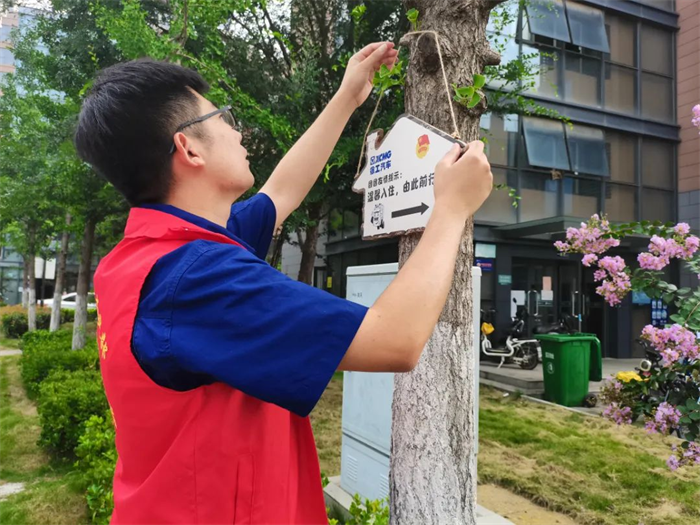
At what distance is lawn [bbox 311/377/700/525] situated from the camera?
4.38 metres

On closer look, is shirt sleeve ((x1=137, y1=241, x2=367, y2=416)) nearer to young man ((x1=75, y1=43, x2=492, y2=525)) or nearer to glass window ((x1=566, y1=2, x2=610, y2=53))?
young man ((x1=75, y1=43, x2=492, y2=525))

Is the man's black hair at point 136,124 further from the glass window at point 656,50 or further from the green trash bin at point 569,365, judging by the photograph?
the glass window at point 656,50

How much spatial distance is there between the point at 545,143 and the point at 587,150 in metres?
1.32

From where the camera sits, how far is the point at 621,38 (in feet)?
46.8

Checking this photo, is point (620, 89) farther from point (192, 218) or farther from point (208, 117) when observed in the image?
point (192, 218)

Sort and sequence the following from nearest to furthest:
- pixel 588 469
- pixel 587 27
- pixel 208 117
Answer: pixel 208 117, pixel 588 469, pixel 587 27

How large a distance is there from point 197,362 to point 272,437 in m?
0.26

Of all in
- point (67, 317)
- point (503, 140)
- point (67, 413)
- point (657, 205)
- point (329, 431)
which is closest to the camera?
point (67, 413)

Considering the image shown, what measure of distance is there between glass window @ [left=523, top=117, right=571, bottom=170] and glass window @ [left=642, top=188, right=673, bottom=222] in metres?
2.89

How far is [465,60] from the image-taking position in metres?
2.18

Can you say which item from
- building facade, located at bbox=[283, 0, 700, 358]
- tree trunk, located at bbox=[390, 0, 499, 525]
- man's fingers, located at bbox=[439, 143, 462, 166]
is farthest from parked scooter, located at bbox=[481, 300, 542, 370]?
man's fingers, located at bbox=[439, 143, 462, 166]

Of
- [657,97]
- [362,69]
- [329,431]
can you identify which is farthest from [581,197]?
[362,69]

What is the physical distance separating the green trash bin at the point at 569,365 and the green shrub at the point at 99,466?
20.4 feet

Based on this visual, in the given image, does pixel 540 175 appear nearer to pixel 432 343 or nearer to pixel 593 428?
pixel 593 428
